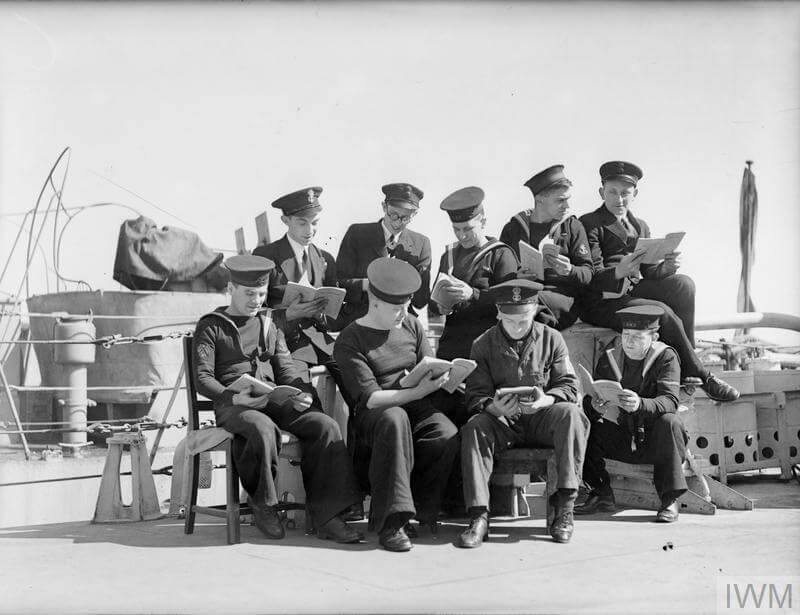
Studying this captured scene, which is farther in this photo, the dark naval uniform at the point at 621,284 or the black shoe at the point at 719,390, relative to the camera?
the dark naval uniform at the point at 621,284

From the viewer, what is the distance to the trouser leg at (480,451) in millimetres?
4633

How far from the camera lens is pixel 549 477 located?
4781 millimetres

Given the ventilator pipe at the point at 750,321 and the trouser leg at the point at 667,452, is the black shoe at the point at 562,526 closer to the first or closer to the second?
the trouser leg at the point at 667,452

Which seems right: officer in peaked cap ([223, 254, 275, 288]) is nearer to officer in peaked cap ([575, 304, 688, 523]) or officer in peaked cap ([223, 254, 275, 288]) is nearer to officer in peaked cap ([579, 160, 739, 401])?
officer in peaked cap ([575, 304, 688, 523])

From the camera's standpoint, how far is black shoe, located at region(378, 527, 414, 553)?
439 centimetres

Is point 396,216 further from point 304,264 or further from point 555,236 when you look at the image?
point 555,236

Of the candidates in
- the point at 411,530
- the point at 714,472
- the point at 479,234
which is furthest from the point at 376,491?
the point at 714,472

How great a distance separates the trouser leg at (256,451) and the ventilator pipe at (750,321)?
173 inches

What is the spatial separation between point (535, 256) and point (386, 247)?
985 millimetres

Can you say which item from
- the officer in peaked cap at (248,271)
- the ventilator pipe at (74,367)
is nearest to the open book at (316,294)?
the officer in peaked cap at (248,271)

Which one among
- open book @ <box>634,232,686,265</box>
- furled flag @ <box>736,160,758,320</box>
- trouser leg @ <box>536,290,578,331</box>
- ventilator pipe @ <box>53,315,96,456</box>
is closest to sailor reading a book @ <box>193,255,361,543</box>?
trouser leg @ <box>536,290,578,331</box>

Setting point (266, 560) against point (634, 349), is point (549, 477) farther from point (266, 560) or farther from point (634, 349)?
point (266, 560)

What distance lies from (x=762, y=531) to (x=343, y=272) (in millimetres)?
2917

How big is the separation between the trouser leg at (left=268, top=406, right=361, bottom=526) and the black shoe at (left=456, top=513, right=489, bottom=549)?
618 mm
